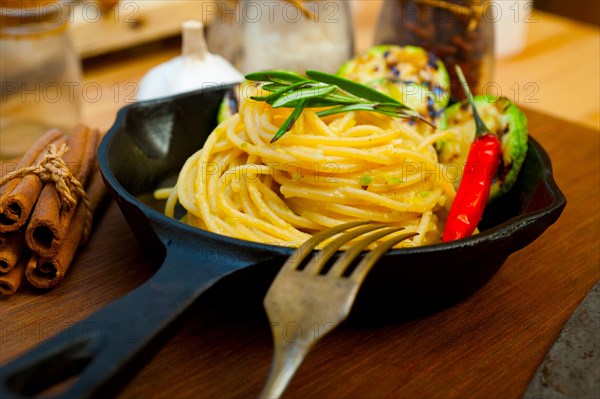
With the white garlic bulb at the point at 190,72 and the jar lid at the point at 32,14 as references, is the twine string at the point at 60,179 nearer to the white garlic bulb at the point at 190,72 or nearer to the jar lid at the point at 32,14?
the white garlic bulb at the point at 190,72

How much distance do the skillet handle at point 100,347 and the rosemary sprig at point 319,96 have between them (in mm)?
506

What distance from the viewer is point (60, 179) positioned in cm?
156

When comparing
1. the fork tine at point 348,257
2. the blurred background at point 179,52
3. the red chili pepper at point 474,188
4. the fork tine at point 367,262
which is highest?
the fork tine at point 367,262

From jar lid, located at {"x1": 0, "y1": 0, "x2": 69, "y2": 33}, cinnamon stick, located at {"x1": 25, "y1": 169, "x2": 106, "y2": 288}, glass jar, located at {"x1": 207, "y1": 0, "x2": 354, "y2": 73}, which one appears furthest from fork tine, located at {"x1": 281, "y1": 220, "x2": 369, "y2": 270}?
jar lid, located at {"x1": 0, "y1": 0, "x2": 69, "y2": 33}

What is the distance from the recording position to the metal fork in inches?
39.6

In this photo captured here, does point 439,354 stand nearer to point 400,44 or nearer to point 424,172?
point 424,172

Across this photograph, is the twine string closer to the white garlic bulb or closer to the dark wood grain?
the dark wood grain

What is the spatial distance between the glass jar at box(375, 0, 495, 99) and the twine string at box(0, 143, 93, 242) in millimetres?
1338

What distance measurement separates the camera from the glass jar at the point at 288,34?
2553mm

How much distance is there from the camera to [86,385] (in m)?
0.89

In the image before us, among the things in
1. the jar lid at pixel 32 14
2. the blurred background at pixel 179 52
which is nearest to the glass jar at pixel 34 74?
the jar lid at pixel 32 14

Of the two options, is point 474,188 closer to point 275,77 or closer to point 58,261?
point 275,77

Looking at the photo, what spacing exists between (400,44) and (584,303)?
138 centimetres

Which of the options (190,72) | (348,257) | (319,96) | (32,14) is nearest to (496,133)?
(319,96)
